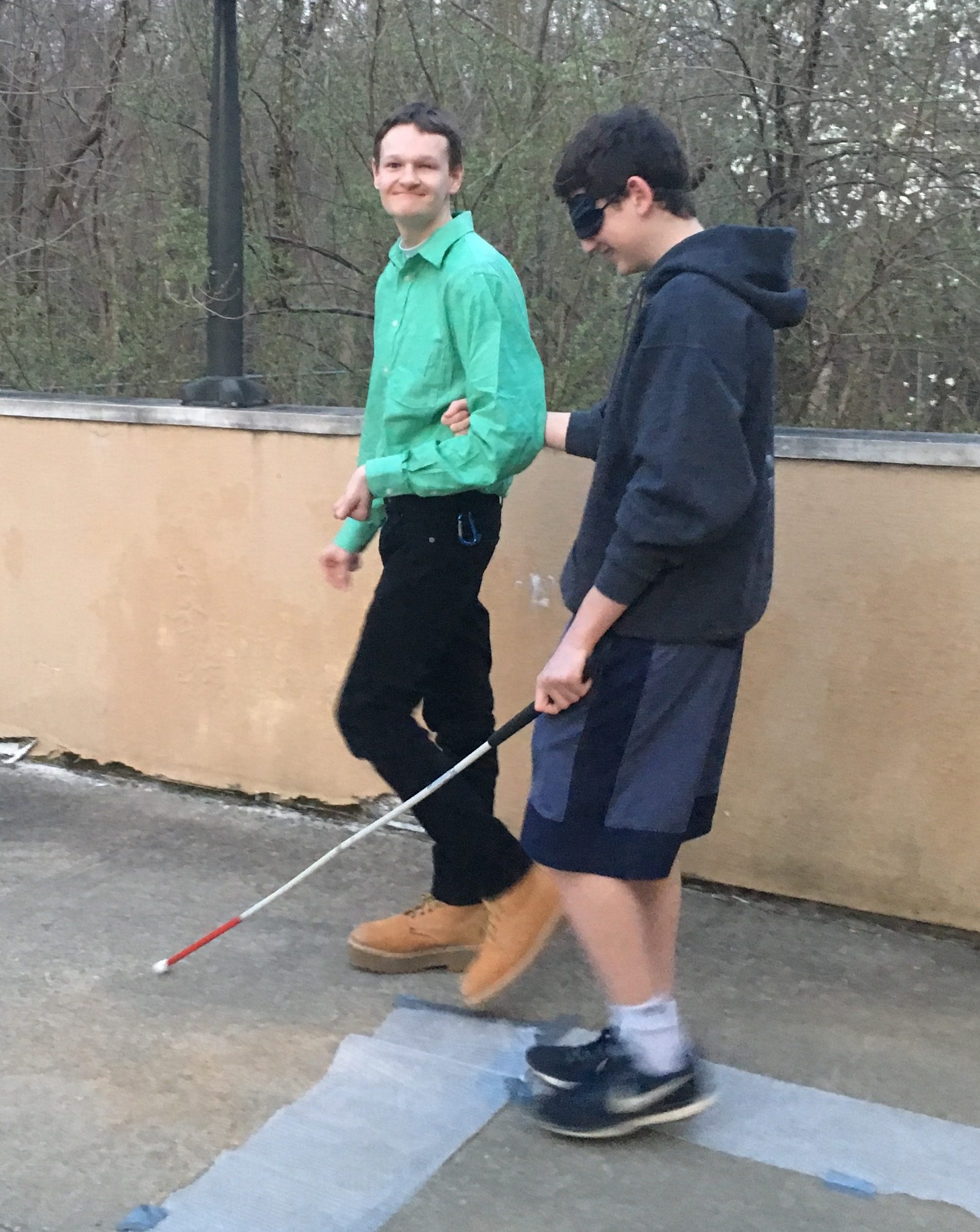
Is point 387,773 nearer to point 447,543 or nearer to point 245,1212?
point 447,543

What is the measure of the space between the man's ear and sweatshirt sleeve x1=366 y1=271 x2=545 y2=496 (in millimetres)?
547

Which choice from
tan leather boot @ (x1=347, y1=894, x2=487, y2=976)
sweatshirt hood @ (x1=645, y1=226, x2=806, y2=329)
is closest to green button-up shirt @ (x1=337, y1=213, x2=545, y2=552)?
sweatshirt hood @ (x1=645, y1=226, x2=806, y2=329)

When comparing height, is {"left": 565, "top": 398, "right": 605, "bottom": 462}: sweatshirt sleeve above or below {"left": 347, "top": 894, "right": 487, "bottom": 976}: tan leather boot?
above

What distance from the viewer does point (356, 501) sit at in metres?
3.18

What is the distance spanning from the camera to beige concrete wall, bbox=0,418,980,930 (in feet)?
11.3

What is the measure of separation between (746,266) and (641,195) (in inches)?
9.3

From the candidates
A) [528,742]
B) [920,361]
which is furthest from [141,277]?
[528,742]

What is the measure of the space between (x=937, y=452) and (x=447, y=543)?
1233mm

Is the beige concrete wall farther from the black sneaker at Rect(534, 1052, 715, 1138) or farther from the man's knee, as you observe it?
the black sneaker at Rect(534, 1052, 715, 1138)

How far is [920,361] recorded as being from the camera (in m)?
6.04

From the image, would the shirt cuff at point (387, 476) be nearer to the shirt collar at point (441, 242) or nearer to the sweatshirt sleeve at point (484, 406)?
the sweatshirt sleeve at point (484, 406)

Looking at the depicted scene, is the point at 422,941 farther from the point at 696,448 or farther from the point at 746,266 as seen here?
the point at 746,266

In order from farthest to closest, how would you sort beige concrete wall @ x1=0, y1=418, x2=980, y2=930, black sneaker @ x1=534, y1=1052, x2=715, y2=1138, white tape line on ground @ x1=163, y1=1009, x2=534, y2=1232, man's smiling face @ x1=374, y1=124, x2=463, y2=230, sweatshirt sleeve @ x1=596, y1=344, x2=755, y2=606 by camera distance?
beige concrete wall @ x1=0, y1=418, x2=980, y2=930 → man's smiling face @ x1=374, y1=124, x2=463, y2=230 → black sneaker @ x1=534, y1=1052, x2=715, y2=1138 → white tape line on ground @ x1=163, y1=1009, x2=534, y2=1232 → sweatshirt sleeve @ x1=596, y1=344, x2=755, y2=606

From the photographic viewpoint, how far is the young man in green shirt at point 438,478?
9.66ft
